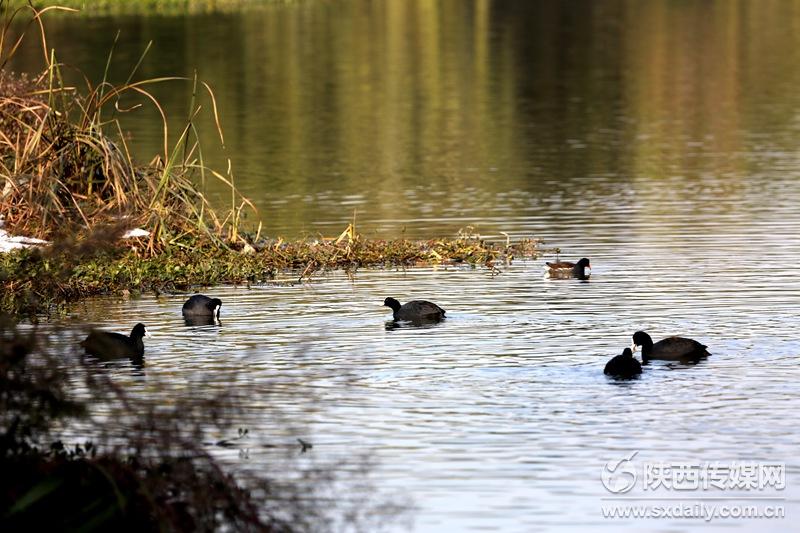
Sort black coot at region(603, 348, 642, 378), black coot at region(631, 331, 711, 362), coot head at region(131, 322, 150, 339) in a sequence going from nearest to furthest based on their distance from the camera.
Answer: black coot at region(603, 348, 642, 378), black coot at region(631, 331, 711, 362), coot head at region(131, 322, 150, 339)

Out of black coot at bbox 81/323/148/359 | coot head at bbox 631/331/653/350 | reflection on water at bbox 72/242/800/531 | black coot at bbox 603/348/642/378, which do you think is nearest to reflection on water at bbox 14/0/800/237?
reflection on water at bbox 72/242/800/531

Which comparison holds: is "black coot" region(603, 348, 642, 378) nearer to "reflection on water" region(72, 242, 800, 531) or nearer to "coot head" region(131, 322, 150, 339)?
"reflection on water" region(72, 242, 800, 531)

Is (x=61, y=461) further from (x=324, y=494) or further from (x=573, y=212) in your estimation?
(x=573, y=212)

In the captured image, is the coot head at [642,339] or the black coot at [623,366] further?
the coot head at [642,339]

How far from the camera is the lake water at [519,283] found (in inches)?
496

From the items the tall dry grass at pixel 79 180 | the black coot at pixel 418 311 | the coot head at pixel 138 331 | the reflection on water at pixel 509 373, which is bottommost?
the reflection on water at pixel 509 373

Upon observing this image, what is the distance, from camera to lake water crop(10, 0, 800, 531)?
1259 cm

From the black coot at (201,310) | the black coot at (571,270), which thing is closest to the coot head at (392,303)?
the black coot at (201,310)

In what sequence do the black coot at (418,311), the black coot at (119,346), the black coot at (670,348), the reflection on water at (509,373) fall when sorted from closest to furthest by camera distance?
1. the reflection on water at (509,373)
2. the black coot at (670,348)
3. the black coot at (119,346)
4. the black coot at (418,311)

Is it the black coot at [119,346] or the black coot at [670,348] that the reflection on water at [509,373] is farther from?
the black coot at [119,346]

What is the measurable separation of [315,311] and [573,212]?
898 centimetres

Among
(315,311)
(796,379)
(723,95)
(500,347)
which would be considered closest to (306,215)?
(315,311)

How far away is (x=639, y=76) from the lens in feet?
170

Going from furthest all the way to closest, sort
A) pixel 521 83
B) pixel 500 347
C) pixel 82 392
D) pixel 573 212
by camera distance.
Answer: pixel 521 83
pixel 573 212
pixel 500 347
pixel 82 392
